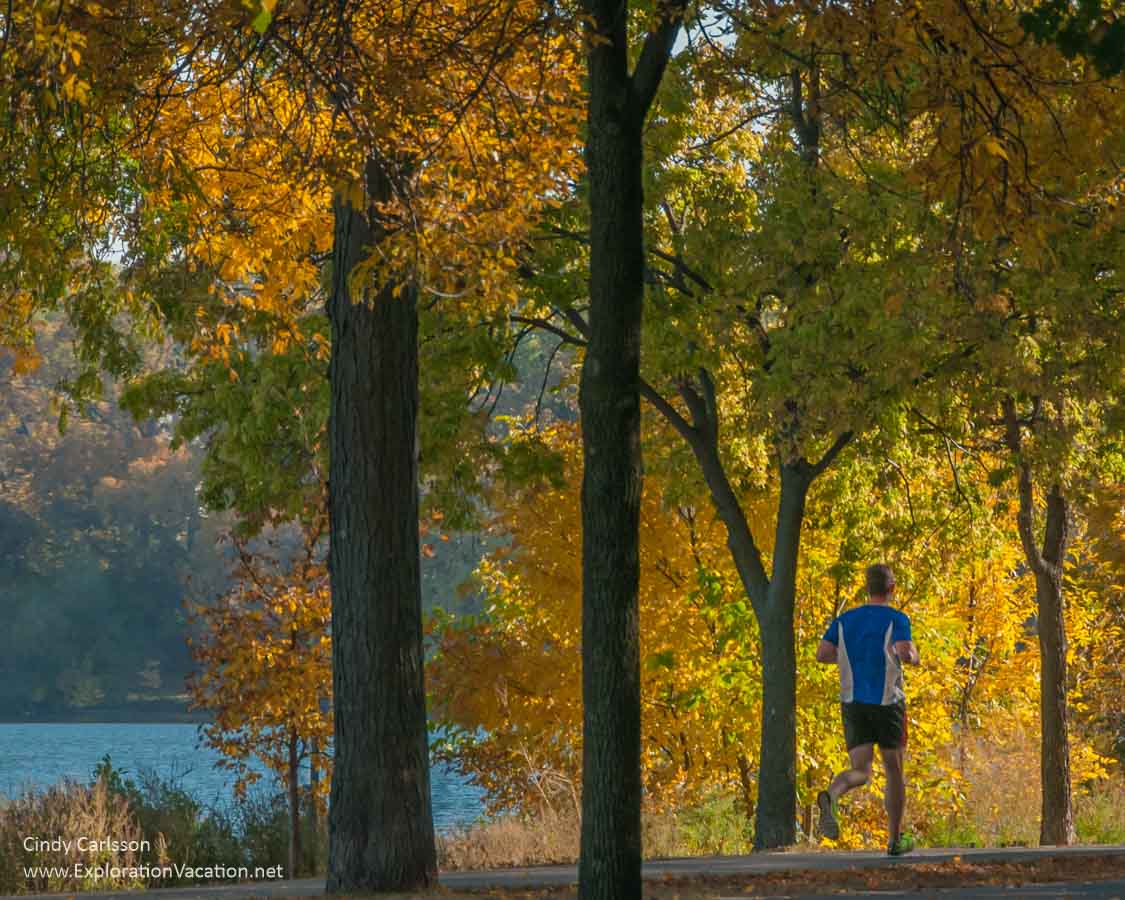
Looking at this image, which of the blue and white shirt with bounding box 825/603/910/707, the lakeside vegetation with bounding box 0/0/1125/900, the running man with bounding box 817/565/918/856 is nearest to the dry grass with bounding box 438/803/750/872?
the lakeside vegetation with bounding box 0/0/1125/900

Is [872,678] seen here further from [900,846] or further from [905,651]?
[900,846]

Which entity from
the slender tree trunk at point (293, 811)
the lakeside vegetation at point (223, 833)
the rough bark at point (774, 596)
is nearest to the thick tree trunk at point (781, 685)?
the rough bark at point (774, 596)

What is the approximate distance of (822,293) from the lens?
48.8 ft

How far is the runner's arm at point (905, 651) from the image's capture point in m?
10.8

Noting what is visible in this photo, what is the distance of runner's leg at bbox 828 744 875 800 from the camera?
1123 cm

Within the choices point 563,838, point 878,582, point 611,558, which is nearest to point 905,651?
point 878,582

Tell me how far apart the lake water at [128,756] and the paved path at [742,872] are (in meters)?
24.1

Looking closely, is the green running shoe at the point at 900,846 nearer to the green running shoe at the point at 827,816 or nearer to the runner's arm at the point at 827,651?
the green running shoe at the point at 827,816

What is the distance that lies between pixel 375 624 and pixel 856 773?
3507 mm

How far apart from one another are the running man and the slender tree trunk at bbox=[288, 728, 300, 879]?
8215 mm

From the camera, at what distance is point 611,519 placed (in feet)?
27.1

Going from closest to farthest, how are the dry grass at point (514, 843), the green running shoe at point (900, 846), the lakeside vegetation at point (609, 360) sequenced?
1. the lakeside vegetation at point (609, 360)
2. the green running shoe at point (900, 846)
3. the dry grass at point (514, 843)

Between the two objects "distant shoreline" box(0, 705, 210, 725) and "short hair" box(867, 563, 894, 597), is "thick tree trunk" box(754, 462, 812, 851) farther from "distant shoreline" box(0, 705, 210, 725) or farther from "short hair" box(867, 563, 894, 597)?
"distant shoreline" box(0, 705, 210, 725)

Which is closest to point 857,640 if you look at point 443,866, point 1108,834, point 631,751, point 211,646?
point 631,751
